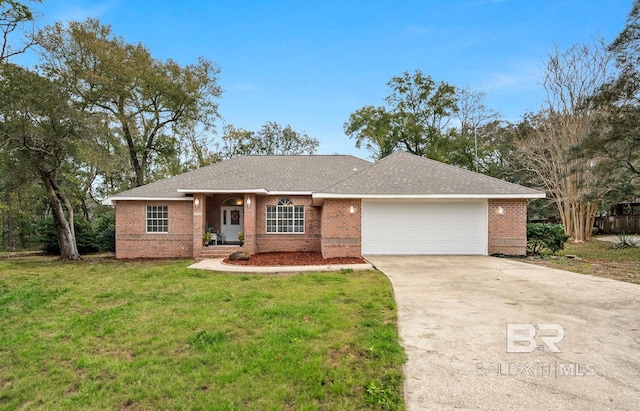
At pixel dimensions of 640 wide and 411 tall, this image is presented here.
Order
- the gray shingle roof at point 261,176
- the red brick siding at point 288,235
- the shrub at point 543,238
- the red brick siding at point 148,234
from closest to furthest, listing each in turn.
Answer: the shrub at point 543,238, the gray shingle roof at point 261,176, the red brick siding at point 148,234, the red brick siding at point 288,235

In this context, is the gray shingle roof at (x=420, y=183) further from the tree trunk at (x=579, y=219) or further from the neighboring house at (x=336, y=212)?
the tree trunk at (x=579, y=219)

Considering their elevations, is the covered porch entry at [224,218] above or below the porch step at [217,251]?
above

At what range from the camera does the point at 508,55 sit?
17.1 meters

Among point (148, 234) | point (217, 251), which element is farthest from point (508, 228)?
point (148, 234)

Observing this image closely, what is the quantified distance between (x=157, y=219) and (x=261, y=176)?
536 centimetres

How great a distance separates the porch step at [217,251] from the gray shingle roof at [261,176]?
266 centimetres

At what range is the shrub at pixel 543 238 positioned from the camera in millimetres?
13297

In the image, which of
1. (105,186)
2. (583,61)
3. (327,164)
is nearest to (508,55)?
(583,61)

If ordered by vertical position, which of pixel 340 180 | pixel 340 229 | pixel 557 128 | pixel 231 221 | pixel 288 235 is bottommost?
pixel 288 235

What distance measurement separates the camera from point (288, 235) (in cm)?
1524

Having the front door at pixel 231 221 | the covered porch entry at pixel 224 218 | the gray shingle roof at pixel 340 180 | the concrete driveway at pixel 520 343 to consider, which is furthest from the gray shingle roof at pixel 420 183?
the front door at pixel 231 221

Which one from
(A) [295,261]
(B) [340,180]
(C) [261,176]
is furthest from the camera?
(C) [261,176]

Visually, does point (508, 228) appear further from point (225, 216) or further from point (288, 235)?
point (225, 216)
